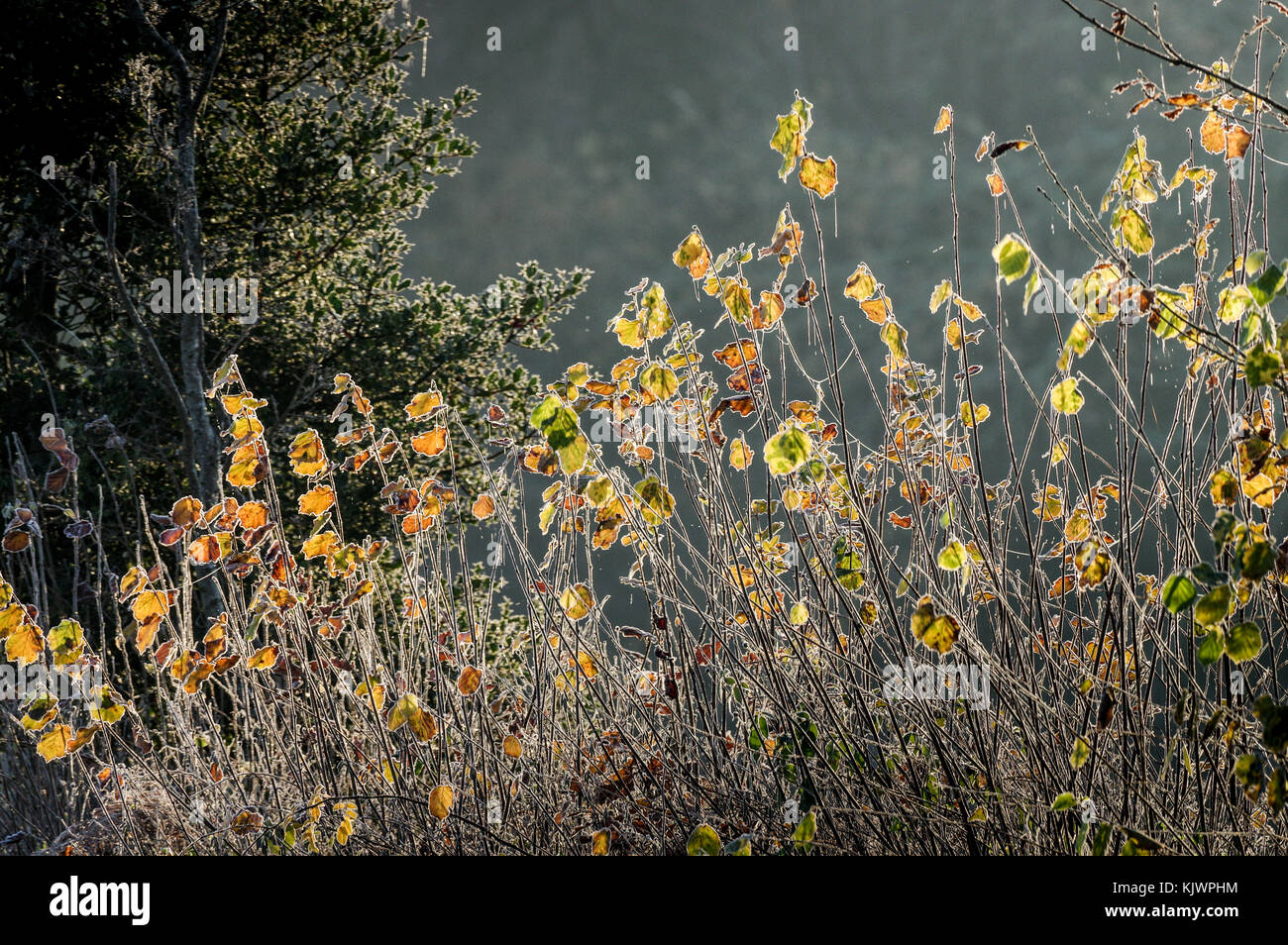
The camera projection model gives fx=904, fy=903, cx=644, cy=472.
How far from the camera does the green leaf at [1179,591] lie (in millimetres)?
915

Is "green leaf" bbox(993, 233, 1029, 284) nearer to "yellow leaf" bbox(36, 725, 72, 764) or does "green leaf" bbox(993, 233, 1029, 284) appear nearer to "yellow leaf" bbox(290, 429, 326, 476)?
"yellow leaf" bbox(290, 429, 326, 476)

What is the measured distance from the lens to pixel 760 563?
53.8 inches

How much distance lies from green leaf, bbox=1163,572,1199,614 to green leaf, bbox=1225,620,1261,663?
96mm

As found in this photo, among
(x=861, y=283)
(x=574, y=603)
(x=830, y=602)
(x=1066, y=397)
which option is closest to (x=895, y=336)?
(x=861, y=283)

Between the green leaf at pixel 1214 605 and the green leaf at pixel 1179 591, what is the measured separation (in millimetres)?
18

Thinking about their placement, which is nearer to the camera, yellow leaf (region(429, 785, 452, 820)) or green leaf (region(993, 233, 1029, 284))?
green leaf (region(993, 233, 1029, 284))

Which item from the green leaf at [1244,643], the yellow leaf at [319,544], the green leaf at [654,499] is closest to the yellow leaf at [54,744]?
the yellow leaf at [319,544]

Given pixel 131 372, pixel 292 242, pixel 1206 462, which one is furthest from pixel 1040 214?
pixel 131 372

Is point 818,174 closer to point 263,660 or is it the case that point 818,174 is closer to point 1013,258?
point 1013,258

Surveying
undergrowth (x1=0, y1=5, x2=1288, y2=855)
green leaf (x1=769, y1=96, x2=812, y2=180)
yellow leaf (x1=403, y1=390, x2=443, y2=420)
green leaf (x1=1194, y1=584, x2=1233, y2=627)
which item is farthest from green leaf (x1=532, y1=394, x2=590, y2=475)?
green leaf (x1=1194, y1=584, x2=1233, y2=627)

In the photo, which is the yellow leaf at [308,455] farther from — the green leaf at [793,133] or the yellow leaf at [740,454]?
the green leaf at [793,133]

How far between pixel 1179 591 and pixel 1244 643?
4.8 inches

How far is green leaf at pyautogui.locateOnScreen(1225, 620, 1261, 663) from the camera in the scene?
953 millimetres
